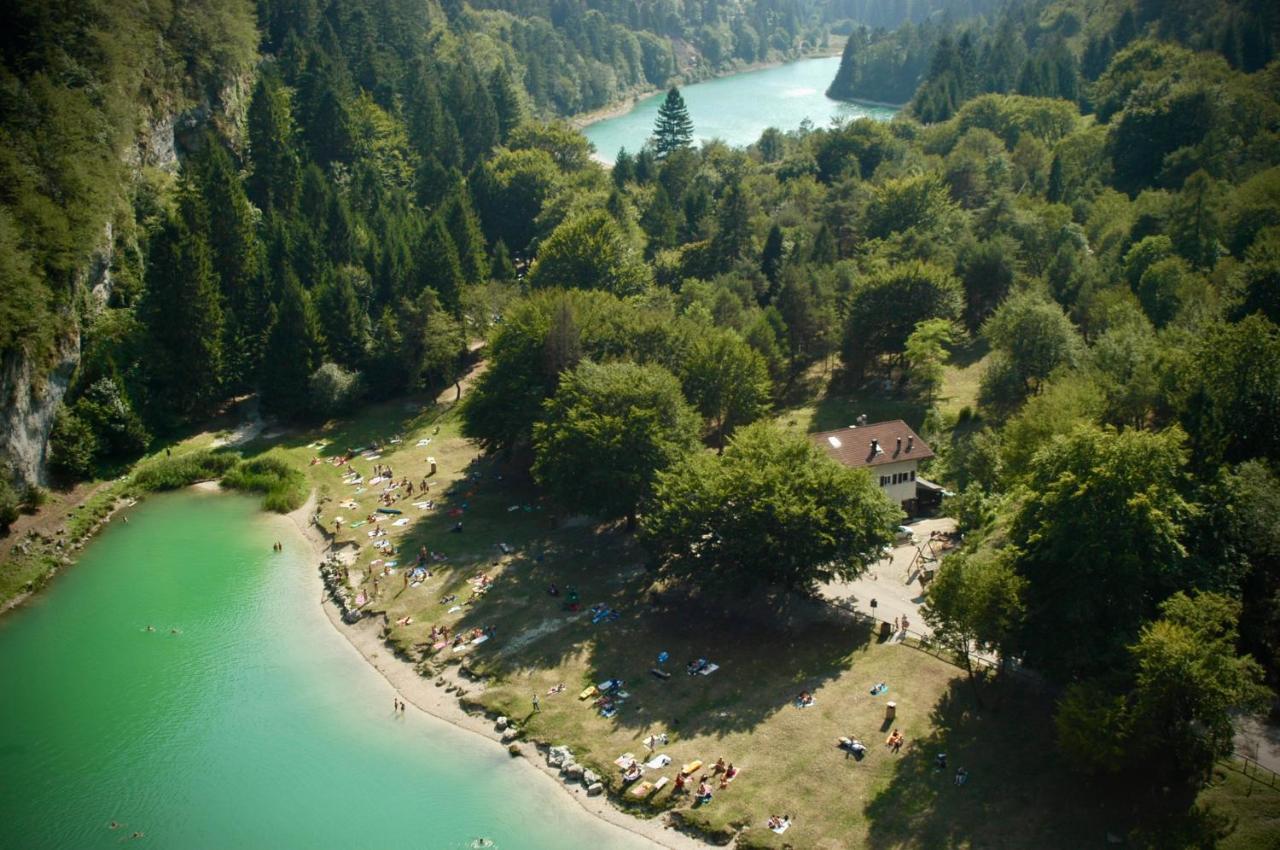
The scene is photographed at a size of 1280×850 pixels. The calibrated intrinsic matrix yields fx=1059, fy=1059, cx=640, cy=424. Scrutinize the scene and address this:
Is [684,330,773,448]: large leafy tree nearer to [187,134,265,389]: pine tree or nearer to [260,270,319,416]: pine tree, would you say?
[260,270,319,416]: pine tree

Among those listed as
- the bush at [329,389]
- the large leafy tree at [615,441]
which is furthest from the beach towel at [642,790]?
the bush at [329,389]

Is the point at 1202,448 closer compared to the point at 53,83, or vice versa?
the point at 1202,448

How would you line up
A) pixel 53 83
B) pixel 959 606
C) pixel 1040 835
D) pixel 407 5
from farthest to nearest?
pixel 407 5 < pixel 53 83 < pixel 959 606 < pixel 1040 835

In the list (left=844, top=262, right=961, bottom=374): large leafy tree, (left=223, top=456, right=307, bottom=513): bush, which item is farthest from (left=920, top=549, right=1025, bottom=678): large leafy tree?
(left=223, top=456, right=307, bottom=513): bush

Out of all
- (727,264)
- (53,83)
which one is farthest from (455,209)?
(53,83)

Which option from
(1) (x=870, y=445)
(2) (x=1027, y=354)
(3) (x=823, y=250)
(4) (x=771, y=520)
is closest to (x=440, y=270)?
(3) (x=823, y=250)

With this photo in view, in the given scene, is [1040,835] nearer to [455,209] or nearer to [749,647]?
[749,647]
